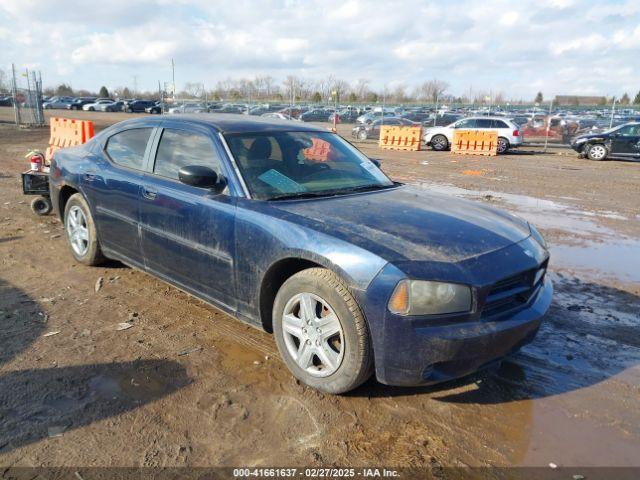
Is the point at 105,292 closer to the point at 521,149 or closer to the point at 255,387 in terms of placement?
the point at 255,387

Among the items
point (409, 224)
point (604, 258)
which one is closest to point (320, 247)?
point (409, 224)

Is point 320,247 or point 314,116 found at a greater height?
point 314,116

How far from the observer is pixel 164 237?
407 centimetres

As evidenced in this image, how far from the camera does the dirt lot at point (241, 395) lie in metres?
2.70

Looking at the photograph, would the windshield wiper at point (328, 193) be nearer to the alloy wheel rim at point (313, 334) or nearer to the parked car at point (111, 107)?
the alloy wheel rim at point (313, 334)

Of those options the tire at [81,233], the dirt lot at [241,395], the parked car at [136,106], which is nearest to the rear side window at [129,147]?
the tire at [81,233]

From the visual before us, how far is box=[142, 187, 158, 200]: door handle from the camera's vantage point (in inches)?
163

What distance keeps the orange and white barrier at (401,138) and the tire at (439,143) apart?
640mm

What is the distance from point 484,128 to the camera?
22062 mm

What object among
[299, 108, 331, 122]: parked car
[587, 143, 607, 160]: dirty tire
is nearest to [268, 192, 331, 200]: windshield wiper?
[587, 143, 607, 160]: dirty tire

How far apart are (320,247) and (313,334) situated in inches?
22.1

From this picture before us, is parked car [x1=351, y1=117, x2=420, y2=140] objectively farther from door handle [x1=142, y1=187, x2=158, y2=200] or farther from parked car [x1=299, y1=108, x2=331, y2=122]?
door handle [x1=142, y1=187, x2=158, y2=200]

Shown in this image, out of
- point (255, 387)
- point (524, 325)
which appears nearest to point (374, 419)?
point (255, 387)

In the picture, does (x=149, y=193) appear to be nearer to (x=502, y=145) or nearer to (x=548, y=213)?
(x=548, y=213)
